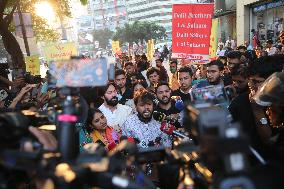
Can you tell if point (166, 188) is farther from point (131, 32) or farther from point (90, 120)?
point (131, 32)

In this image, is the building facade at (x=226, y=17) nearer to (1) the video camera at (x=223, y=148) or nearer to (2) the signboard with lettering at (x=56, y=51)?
(2) the signboard with lettering at (x=56, y=51)

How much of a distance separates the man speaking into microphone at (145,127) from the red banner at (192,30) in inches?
109

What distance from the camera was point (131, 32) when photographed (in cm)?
5447

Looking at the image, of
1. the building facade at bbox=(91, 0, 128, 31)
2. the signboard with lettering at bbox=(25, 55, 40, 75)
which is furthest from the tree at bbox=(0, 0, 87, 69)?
the building facade at bbox=(91, 0, 128, 31)

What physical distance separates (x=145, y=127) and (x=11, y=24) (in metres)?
15.5

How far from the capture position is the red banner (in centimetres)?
680

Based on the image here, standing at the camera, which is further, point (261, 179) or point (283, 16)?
point (283, 16)

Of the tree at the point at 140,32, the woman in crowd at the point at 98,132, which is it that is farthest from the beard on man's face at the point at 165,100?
the tree at the point at 140,32

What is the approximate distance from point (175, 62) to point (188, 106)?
957cm

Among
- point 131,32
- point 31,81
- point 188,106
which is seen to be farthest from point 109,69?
point 131,32

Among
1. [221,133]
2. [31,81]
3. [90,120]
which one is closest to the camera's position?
[221,133]

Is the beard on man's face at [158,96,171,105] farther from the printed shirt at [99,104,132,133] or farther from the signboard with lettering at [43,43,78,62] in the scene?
the signboard with lettering at [43,43,78,62]

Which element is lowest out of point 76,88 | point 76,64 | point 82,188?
point 82,188

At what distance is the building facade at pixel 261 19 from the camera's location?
20.1 meters
